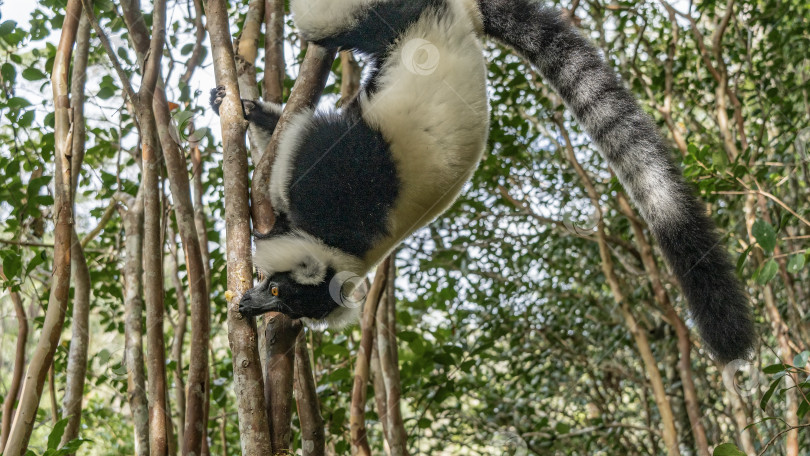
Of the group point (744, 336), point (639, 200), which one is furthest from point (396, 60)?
point (744, 336)

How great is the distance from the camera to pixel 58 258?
2.58m

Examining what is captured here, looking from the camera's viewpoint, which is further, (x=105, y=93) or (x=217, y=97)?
(x=105, y=93)

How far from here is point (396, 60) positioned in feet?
8.61

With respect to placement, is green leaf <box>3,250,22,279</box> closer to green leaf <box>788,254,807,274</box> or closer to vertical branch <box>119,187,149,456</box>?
vertical branch <box>119,187,149,456</box>

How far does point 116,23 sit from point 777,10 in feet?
13.7

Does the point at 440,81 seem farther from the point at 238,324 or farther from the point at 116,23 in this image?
the point at 116,23

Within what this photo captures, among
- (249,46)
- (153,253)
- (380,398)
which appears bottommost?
(380,398)

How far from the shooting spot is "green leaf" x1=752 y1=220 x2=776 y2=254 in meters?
2.25

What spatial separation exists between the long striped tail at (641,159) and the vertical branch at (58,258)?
1815 mm

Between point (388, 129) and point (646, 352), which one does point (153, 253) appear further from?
point (646, 352)

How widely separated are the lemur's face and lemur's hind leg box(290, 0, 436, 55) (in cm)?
95

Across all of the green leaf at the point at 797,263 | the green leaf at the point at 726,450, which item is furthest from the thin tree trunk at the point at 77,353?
the green leaf at the point at 797,263

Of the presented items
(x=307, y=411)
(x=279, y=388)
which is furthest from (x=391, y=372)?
(x=279, y=388)

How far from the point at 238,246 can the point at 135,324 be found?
1.06 meters
